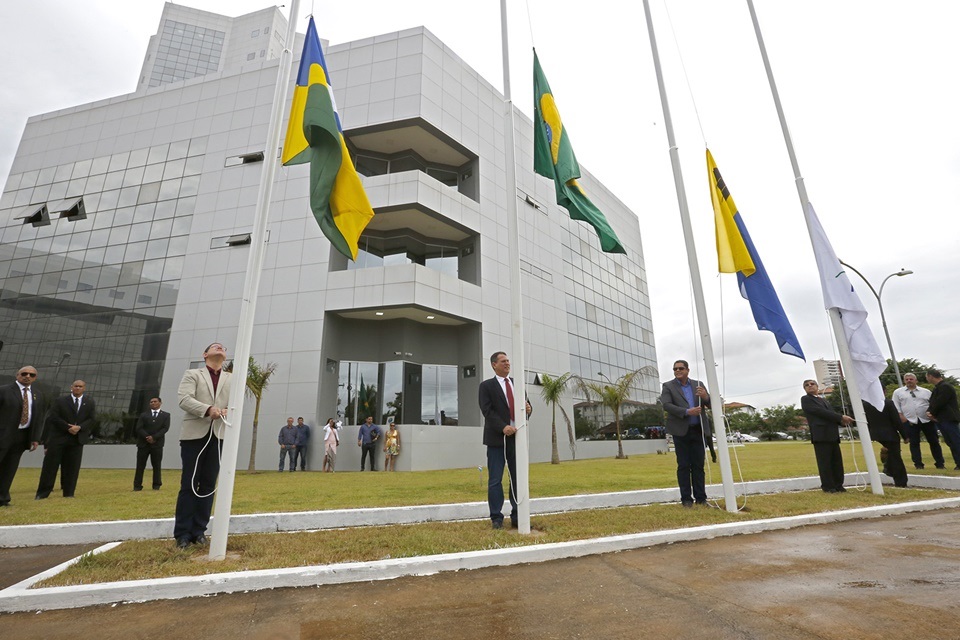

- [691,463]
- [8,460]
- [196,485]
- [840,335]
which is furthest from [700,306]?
[8,460]

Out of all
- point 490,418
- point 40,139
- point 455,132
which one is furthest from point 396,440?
point 40,139

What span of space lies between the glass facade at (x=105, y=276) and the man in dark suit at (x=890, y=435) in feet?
74.3

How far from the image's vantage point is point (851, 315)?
7.86 metres

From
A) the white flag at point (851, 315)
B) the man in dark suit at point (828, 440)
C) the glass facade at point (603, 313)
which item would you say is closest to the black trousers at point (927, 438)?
the white flag at point (851, 315)

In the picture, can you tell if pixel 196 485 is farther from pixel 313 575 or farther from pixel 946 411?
pixel 946 411

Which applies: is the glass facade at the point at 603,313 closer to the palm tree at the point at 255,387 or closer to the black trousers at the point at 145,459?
the palm tree at the point at 255,387

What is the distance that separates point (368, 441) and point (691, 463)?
11835 mm

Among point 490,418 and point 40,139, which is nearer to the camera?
point 490,418

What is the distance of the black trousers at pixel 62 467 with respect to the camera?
8216 millimetres

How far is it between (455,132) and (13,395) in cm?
1784

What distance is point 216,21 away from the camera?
250 ft

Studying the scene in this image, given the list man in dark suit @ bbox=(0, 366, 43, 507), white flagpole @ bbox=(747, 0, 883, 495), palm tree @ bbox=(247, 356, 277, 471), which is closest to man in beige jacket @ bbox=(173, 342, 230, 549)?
man in dark suit @ bbox=(0, 366, 43, 507)

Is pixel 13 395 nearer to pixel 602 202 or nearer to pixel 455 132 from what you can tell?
pixel 455 132

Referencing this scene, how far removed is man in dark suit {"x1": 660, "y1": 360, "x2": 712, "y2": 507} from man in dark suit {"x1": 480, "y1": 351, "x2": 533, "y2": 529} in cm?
242
